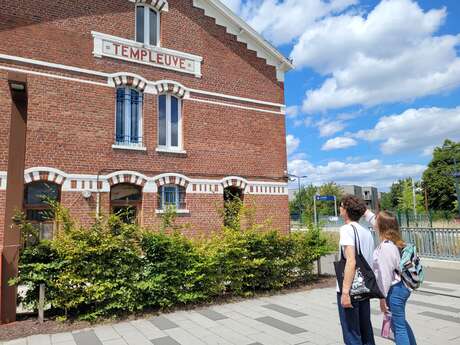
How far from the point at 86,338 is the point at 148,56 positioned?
1043 cm

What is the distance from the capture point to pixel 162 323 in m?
6.91

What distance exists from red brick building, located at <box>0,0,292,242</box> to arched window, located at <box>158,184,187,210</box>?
0.04m

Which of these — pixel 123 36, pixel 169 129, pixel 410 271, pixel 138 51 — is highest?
pixel 123 36

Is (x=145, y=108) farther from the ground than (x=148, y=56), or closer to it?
closer to it

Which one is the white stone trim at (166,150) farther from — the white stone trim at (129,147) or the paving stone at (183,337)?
the paving stone at (183,337)

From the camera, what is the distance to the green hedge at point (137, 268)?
22.6 feet

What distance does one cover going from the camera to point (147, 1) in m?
14.3

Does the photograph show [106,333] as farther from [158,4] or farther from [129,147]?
[158,4]

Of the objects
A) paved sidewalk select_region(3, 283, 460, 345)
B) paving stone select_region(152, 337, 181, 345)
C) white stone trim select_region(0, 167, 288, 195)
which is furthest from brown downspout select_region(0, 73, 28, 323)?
white stone trim select_region(0, 167, 288, 195)

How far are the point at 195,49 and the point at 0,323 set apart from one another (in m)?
11.7

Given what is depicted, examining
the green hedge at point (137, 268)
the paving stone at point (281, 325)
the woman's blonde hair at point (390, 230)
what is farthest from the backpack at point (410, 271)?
the green hedge at point (137, 268)

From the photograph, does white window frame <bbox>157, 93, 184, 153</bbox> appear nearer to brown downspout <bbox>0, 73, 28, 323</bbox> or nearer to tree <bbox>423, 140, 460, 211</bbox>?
brown downspout <bbox>0, 73, 28, 323</bbox>

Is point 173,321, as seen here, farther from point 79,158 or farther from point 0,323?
point 79,158

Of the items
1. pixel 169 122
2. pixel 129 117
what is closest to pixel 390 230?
pixel 129 117
